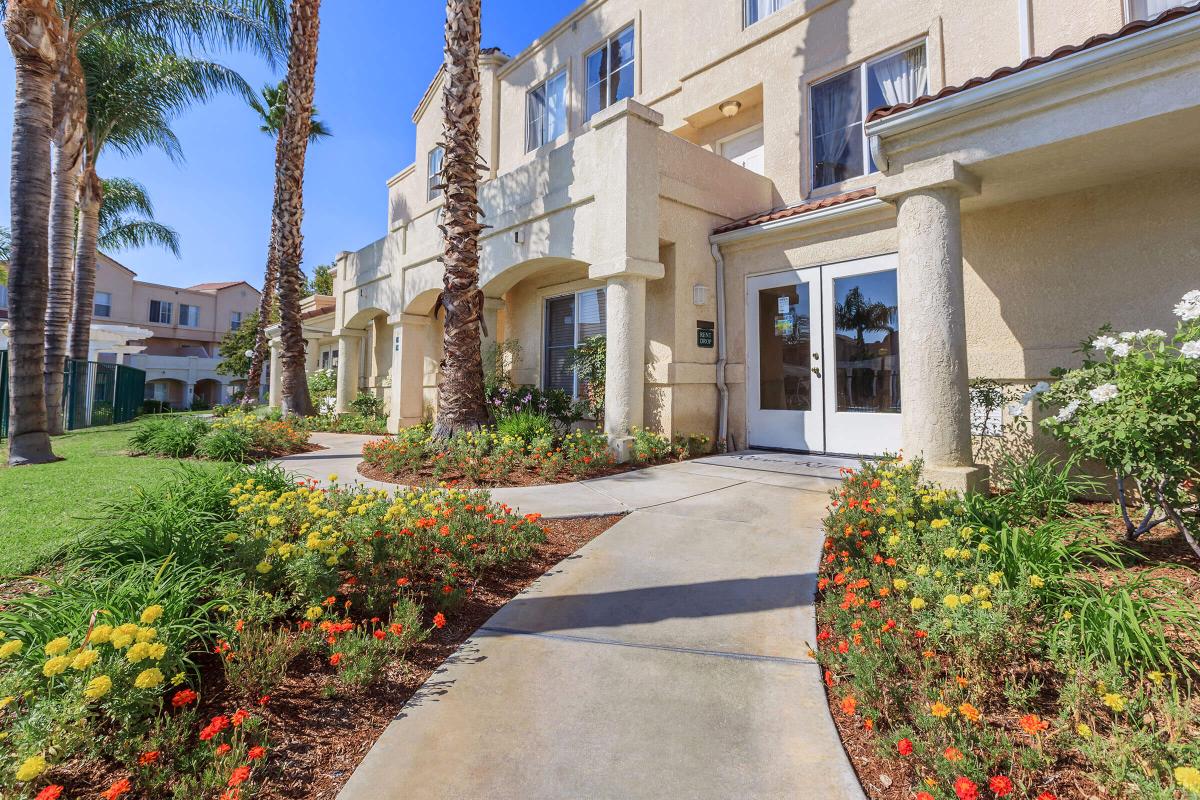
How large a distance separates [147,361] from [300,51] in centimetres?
3491

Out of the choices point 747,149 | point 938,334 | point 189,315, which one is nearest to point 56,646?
point 938,334

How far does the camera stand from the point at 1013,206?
5.79m

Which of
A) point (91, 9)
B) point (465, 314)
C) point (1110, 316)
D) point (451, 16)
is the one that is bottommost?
point (1110, 316)

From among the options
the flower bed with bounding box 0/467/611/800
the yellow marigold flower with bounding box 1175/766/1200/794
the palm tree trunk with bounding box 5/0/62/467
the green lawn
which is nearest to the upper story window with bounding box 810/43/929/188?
the flower bed with bounding box 0/467/611/800

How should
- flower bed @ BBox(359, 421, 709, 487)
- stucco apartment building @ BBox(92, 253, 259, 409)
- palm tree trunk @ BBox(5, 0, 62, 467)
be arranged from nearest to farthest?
flower bed @ BBox(359, 421, 709, 487), palm tree trunk @ BBox(5, 0, 62, 467), stucco apartment building @ BBox(92, 253, 259, 409)

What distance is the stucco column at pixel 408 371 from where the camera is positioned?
1159 cm

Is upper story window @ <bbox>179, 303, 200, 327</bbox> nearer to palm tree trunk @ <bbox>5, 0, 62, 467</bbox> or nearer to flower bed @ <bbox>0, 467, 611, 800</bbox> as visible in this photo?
palm tree trunk @ <bbox>5, 0, 62, 467</bbox>

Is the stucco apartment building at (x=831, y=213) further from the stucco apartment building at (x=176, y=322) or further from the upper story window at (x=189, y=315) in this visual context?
the upper story window at (x=189, y=315)

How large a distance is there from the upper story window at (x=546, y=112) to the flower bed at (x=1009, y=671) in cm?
1230

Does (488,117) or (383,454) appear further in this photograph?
(488,117)

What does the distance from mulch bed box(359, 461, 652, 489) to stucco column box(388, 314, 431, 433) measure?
457cm

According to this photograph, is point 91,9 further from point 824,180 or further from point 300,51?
point 824,180

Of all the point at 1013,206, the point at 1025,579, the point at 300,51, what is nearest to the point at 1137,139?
the point at 1013,206

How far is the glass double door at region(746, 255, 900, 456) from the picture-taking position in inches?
273
